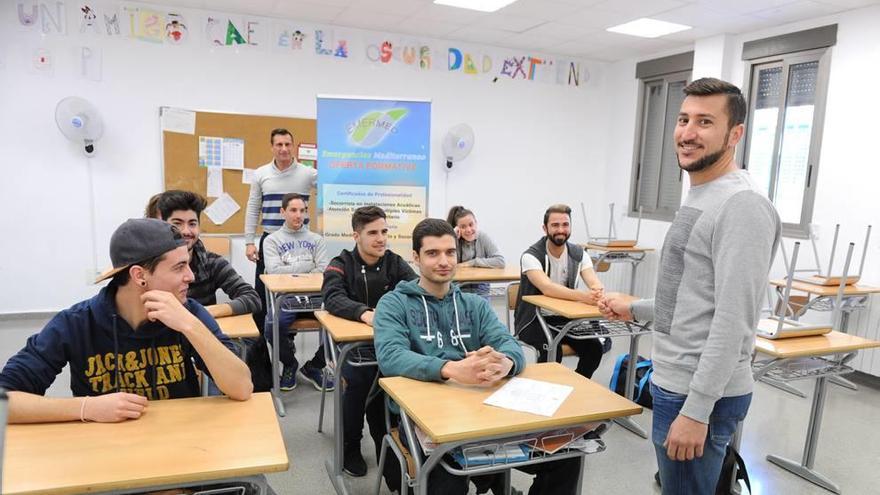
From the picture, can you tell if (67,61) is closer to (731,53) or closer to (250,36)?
(250,36)

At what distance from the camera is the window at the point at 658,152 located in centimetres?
625

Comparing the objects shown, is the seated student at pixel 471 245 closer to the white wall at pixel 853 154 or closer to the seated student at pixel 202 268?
the seated student at pixel 202 268

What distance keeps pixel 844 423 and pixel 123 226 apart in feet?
13.6

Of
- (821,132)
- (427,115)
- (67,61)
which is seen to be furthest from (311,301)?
(821,132)

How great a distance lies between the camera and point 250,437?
1.34m

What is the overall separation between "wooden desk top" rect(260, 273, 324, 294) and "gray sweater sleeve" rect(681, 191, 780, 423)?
216cm

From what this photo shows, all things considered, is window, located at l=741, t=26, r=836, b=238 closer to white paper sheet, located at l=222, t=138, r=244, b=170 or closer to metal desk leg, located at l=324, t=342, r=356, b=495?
metal desk leg, located at l=324, t=342, r=356, b=495

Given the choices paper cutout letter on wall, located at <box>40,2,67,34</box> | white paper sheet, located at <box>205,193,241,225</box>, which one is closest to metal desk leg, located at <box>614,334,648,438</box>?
white paper sheet, located at <box>205,193,241,225</box>

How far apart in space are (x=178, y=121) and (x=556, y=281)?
12.8 ft

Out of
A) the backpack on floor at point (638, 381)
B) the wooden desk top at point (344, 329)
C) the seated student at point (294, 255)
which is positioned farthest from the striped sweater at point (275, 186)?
the backpack on floor at point (638, 381)

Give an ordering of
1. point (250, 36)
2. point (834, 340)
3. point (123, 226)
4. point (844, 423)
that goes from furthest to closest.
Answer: point (250, 36), point (844, 423), point (834, 340), point (123, 226)

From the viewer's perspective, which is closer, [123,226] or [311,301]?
[123,226]

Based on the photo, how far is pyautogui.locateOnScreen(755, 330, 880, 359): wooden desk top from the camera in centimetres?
235

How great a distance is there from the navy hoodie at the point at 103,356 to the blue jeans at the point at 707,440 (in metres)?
1.32
